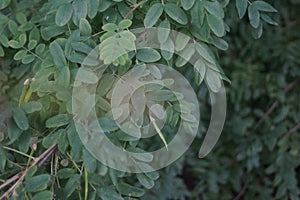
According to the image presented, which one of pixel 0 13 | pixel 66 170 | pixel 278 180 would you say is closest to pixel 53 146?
pixel 66 170

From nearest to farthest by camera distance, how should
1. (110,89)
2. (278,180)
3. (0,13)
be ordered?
(110,89)
(0,13)
(278,180)

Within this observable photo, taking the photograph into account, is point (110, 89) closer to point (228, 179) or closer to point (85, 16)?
point (85, 16)

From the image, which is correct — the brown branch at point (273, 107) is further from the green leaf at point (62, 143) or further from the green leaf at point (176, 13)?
the green leaf at point (62, 143)

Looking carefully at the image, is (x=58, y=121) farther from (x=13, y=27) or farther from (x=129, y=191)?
(x=13, y=27)

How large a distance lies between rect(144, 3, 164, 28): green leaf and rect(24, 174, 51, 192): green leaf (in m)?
0.34

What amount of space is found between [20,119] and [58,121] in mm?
68

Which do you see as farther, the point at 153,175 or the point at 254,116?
the point at 254,116

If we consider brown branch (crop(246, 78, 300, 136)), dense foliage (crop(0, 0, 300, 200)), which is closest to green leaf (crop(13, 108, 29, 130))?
dense foliage (crop(0, 0, 300, 200))

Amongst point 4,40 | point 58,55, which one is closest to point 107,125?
point 58,55

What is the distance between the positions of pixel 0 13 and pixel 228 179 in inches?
50.2

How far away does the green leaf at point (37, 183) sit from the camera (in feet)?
3.52

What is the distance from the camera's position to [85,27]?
1.17 meters

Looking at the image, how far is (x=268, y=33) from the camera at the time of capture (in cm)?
227

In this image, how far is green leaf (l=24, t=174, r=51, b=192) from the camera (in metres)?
1.07
